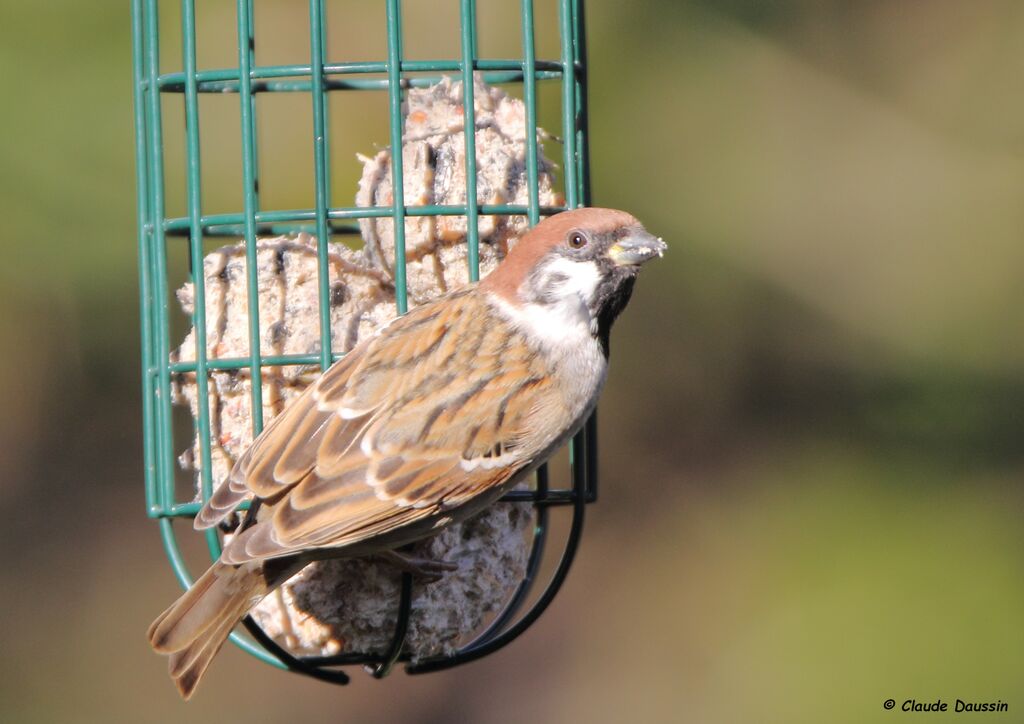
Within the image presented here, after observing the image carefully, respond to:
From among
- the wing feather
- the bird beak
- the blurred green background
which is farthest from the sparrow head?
the blurred green background

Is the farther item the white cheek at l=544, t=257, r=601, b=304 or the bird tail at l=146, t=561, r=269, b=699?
the white cheek at l=544, t=257, r=601, b=304

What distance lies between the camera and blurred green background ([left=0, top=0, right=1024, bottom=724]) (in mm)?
6555

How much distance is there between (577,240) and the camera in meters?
4.50

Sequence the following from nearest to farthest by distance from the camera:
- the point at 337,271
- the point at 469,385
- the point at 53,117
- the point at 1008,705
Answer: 1. the point at 469,385
2. the point at 337,271
3. the point at 53,117
4. the point at 1008,705

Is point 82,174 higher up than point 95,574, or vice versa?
point 82,174

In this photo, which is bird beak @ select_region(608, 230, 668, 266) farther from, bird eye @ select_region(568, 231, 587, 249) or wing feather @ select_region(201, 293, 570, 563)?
wing feather @ select_region(201, 293, 570, 563)

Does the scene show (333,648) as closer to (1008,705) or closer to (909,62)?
(1008,705)

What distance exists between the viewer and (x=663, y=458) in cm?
Result: 713

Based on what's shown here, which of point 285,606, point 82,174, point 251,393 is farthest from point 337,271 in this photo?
point 82,174

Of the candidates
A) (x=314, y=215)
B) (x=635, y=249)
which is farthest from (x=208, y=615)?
(x=635, y=249)

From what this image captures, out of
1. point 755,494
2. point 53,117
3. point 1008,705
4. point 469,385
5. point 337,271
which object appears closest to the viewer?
point 469,385

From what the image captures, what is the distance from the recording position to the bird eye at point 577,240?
4.49 meters

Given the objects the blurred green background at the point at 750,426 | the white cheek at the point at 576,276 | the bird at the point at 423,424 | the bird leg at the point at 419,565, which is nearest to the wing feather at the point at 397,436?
the bird at the point at 423,424

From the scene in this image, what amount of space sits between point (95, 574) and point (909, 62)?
3.48 meters
